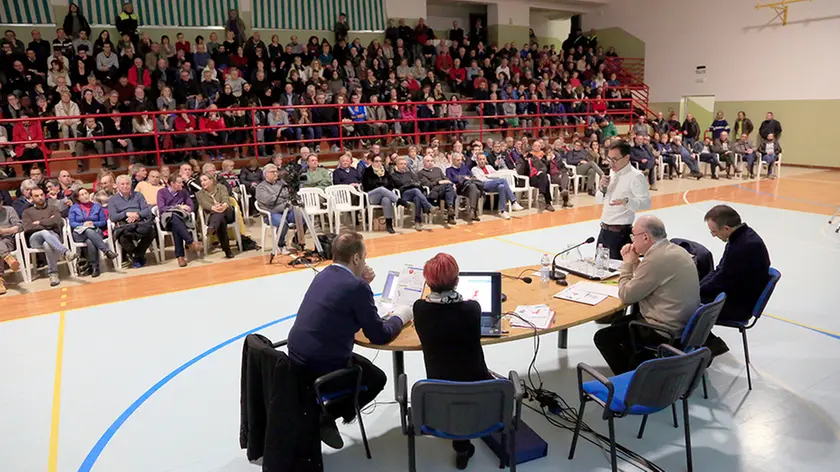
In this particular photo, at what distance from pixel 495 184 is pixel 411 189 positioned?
5.17 ft

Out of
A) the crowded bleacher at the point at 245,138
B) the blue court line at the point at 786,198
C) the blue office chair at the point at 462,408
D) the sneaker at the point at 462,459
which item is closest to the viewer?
the blue office chair at the point at 462,408

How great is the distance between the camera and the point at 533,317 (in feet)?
10.6

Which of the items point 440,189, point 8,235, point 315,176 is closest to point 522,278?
point 440,189

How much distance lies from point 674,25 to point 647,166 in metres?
8.63

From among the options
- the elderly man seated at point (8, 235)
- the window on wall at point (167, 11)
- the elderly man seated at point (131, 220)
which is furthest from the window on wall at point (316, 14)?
the elderly man seated at point (8, 235)

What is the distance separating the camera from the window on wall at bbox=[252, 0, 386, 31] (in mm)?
14961

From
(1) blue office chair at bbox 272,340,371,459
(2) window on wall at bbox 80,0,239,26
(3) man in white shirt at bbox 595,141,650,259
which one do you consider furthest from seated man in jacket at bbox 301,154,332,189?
(2) window on wall at bbox 80,0,239,26

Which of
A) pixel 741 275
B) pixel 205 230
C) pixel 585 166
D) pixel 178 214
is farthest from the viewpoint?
pixel 585 166

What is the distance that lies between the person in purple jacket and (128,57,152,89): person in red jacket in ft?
15.6

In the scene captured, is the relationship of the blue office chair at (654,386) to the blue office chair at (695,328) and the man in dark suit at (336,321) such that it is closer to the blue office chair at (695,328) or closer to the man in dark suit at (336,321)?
the blue office chair at (695,328)

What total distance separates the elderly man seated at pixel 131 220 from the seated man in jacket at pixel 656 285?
6041mm

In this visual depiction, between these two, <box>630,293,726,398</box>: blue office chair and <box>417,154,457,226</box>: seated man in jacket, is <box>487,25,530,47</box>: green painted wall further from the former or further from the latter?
<box>630,293,726,398</box>: blue office chair

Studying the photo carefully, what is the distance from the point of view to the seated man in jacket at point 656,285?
10.9 feet

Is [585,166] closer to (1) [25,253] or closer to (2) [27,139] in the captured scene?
(1) [25,253]
